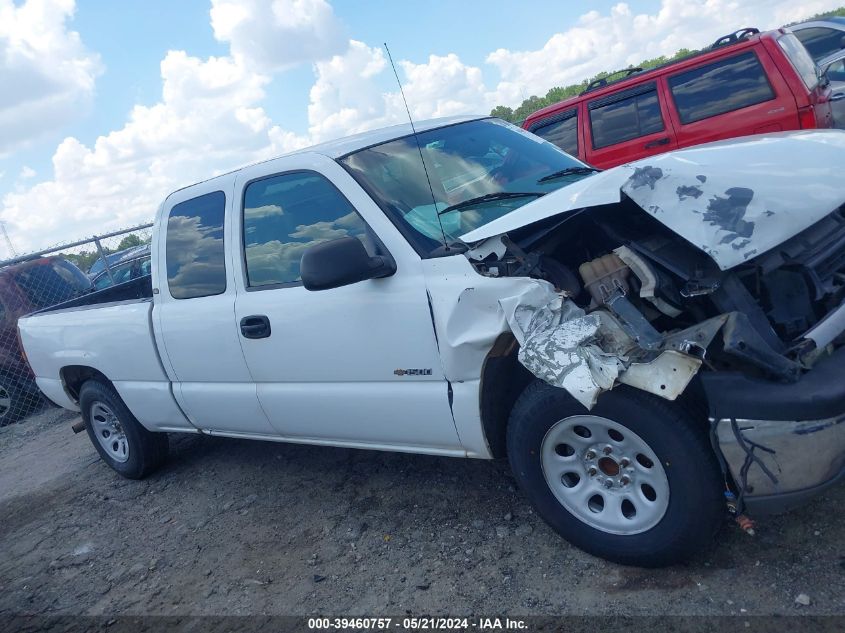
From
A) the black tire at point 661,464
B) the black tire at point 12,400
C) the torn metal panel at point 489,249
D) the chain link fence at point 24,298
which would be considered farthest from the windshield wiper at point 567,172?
the black tire at point 12,400

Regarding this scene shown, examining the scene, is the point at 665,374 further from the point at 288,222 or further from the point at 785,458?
the point at 288,222

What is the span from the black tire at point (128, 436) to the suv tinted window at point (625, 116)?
5.53 metres

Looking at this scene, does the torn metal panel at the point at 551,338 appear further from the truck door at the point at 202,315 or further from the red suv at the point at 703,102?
the red suv at the point at 703,102

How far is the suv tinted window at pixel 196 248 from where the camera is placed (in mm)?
3943

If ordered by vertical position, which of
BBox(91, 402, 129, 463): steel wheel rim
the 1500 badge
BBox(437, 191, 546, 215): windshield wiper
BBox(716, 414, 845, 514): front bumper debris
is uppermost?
BBox(437, 191, 546, 215): windshield wiper

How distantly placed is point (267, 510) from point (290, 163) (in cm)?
211

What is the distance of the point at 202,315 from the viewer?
3957mm

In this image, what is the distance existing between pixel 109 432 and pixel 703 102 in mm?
6329

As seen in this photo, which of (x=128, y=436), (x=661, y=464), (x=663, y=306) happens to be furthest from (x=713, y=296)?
(x=128, y=436)

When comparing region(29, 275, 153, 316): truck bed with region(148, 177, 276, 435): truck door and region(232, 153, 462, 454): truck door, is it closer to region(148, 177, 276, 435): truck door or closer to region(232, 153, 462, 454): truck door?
region(148, 177, 276, 435): truck door

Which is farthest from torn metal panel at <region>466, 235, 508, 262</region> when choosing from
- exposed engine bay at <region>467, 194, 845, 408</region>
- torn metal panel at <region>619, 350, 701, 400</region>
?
torn metal panel at <region>619, 350, 701, 400</region>

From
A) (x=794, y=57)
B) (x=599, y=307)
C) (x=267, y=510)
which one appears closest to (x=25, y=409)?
(x=267, y=510)

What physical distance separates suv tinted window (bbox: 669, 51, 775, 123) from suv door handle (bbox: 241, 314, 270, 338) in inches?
205

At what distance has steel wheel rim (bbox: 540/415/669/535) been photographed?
2.58 metres
